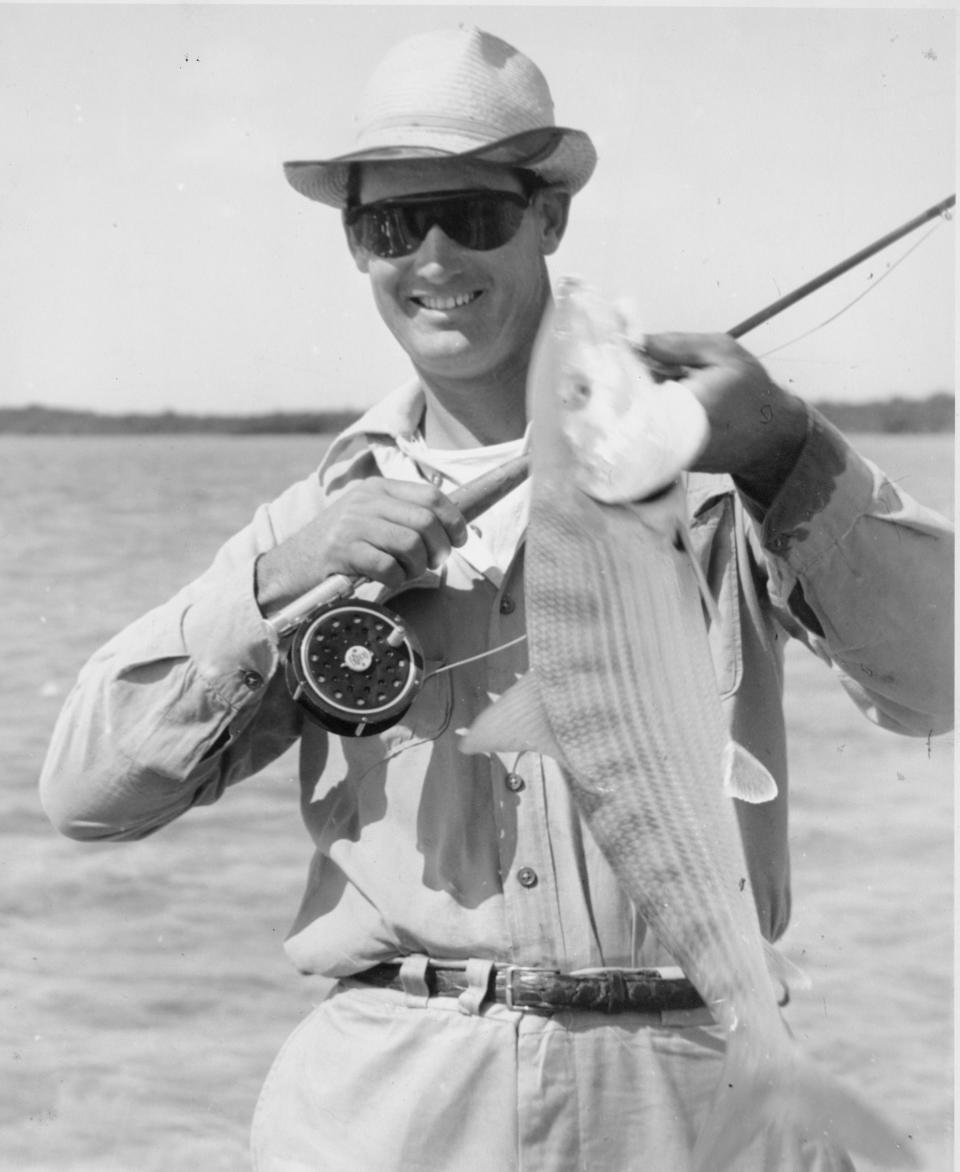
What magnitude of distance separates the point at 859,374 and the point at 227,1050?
225 inches

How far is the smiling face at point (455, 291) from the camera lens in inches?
115

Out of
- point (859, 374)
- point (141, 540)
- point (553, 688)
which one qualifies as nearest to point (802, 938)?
point (859, 374)

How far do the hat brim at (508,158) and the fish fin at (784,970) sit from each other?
4.85 feet

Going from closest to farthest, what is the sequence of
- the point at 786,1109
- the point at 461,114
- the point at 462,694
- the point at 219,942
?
the point at 786,1109 → the point at 462,694 → the point at 461,114 → the point at 219,942

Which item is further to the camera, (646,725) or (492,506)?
(492,506)

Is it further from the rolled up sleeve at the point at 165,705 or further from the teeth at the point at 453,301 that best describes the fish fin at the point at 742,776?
the teeth at the point at 453,301

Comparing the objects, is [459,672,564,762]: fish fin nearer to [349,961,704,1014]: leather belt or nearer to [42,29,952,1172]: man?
[42,29,952,1172]: man

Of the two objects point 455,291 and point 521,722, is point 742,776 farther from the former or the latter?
point 455,291

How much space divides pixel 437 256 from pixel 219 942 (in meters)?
6.91

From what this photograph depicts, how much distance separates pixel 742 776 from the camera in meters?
2.14

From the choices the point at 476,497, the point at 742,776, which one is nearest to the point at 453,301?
the point at 476,497

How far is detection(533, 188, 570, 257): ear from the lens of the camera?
3117mm

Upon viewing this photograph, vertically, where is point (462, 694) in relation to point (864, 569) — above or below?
below

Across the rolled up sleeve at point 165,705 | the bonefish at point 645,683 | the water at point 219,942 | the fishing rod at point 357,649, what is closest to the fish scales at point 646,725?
the bonefish at point 645,683
